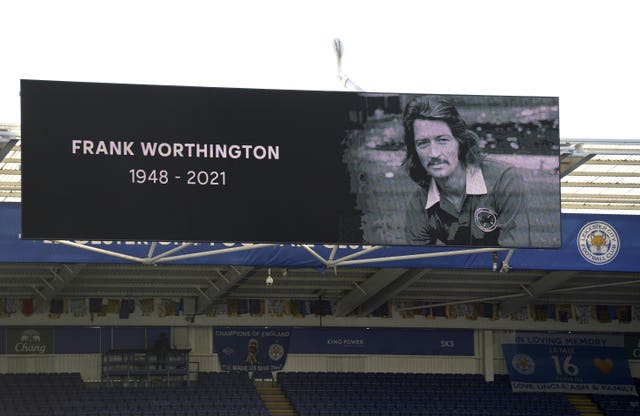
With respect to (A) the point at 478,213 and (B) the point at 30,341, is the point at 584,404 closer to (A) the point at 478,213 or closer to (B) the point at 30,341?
(B) the point at 30,341

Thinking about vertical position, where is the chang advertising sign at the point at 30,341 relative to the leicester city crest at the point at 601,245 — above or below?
below

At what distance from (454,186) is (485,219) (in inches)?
32.7

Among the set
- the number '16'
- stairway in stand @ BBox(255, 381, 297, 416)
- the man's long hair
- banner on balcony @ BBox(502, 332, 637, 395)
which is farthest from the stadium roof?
the man's long hair

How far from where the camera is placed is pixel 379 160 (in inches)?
867

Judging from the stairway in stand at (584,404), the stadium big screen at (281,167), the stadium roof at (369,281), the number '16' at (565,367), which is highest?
the stadium big screen at (281,167)

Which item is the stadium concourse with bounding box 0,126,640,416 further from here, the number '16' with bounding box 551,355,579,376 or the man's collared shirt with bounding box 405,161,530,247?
the man's collared shirt with bounding box 405,161,530,247

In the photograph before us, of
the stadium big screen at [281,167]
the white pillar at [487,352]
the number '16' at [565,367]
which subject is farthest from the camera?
the number '16' at [565,367]

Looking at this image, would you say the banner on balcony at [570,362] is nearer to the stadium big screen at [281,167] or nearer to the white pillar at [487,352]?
the white pillar at [487,352]

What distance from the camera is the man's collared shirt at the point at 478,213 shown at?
21938 millimetres

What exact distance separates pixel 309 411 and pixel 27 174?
15.3 metres

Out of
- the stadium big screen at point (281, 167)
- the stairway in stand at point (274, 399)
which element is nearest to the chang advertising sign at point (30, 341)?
the stairway in stand at point (274, 399)

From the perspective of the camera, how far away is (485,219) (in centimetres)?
2208

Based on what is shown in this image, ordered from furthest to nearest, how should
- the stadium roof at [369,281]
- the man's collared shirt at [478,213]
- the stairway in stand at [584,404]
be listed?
the stairway in stand at [584,404]
the stadium roof at [369,281]
the man's collared shirt at [478,213]

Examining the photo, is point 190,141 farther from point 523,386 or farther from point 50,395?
point 523,386
